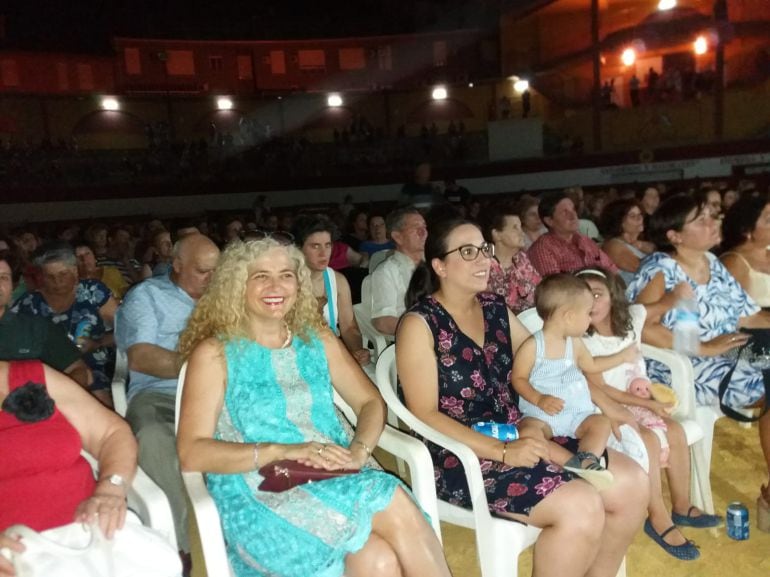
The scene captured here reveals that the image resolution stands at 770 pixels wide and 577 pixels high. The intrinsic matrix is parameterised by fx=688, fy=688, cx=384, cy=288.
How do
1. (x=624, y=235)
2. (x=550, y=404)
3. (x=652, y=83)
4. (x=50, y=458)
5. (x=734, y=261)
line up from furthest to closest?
(x=652, y=83) < (x=624, y=235) < (x=734, y=261) < (x=550, y=404) < (x=50, y=458)

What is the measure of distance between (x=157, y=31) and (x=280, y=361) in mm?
26636

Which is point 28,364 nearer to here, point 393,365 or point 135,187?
point 393,365

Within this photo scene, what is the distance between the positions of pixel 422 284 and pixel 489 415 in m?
0.61

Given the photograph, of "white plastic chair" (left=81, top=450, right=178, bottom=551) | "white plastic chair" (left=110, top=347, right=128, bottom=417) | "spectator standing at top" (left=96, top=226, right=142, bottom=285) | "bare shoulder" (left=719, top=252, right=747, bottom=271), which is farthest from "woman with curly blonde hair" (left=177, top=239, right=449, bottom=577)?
"spectator standing at top" (left=96, top=226, right=142, bottom=285)

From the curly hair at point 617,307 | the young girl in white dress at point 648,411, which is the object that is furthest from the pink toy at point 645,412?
the curly hair at point 617,307

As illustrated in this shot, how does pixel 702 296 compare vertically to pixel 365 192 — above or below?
below

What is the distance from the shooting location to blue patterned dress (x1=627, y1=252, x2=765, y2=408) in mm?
3145

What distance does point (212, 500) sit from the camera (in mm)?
1939

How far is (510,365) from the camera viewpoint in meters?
2.72

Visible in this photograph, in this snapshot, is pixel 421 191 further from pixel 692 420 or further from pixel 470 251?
pixel 470 251

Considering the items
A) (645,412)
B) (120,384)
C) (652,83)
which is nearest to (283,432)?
(120,384)

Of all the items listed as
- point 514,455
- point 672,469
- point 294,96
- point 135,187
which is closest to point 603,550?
point 514,455

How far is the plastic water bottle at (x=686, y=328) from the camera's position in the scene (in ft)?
10.4

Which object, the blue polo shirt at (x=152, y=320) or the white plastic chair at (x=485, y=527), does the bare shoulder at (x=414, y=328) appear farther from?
the blue polo shirt at (x=152, y=320)
